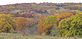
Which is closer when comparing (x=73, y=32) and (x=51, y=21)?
(x=73, y=32)

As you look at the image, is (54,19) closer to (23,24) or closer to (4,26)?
(23,24)

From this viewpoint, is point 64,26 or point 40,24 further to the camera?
point 40,24

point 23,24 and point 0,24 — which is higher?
point 0,24

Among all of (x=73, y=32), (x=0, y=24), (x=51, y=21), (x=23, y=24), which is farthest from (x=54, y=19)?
(x=73, y=32)

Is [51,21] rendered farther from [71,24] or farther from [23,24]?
[71,24]

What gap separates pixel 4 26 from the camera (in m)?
35.0

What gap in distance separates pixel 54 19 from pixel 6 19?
1099 centimetres

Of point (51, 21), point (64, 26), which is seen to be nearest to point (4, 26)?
point (64, 26)

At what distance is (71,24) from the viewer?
32.9 metres

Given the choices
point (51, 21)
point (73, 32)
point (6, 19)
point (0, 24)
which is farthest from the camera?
point (51, 21)

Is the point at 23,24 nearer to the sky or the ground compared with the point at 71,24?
nearer to the ground

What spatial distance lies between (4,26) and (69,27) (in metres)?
7.49

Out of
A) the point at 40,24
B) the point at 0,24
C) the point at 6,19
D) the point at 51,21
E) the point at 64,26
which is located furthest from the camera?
the point at 40,24

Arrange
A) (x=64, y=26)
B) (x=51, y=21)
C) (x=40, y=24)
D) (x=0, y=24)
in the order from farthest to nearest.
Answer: (x=40, y=24)
(x=51, y=21)
(x=0, y=24)
(x=64, y=26)
